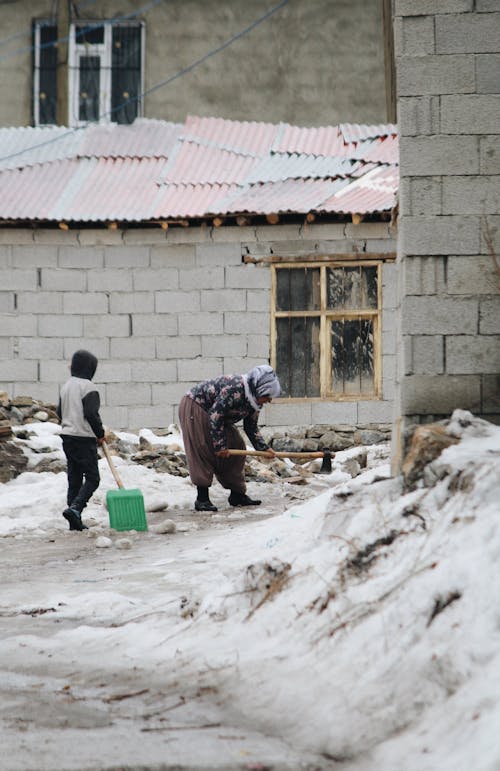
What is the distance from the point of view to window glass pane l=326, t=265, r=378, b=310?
14422 mm

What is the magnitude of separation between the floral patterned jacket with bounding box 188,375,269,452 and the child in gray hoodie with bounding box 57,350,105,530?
1.07m

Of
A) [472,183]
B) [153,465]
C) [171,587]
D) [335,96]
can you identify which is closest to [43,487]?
[153,465]

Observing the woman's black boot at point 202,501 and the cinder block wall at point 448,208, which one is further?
the woman's black boot at point 202,501

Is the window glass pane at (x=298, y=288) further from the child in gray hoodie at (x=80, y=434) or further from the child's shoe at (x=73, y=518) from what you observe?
the child's shoe at (x=73, y=518)

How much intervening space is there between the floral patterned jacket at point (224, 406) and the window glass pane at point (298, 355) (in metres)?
3.97

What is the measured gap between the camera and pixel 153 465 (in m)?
12.5

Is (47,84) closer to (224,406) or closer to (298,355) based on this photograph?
(298,355)

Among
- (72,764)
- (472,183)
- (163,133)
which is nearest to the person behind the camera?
(72,764)

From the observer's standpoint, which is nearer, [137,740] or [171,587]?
[137,740]

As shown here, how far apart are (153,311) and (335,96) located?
828 cm

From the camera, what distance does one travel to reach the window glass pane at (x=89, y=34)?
70.5 ft

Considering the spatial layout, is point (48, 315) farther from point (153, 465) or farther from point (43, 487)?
point (43, 487)

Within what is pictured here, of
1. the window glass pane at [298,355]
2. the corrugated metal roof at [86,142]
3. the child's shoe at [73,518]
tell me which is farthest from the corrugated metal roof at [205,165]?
the child's shoe at [73,518]

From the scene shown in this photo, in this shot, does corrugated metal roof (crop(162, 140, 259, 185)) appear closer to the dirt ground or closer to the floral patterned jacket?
the floral patterned jacket
